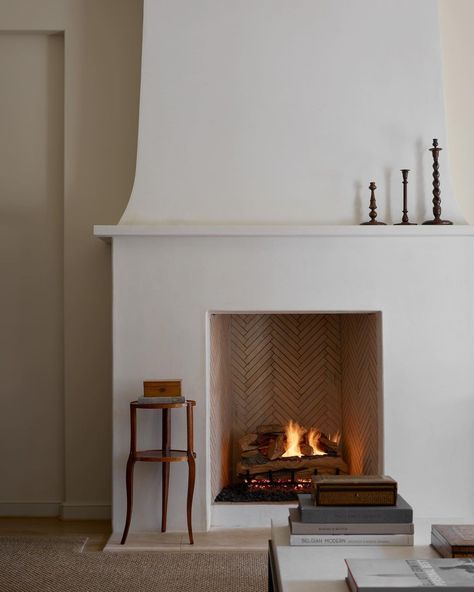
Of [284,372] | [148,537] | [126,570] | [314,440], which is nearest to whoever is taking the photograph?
[126,570]

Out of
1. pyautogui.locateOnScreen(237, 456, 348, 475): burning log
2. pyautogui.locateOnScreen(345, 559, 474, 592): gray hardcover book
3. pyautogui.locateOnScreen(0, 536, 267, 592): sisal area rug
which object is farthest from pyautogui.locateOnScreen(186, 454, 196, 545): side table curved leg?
pyautogui.locateOnScreen(345, 559, 474, 592): gray hardcover book

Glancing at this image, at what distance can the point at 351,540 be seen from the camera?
8.05 ft

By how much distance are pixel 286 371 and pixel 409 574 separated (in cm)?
277

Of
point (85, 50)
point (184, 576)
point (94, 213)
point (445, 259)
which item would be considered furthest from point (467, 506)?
point (85, 50)

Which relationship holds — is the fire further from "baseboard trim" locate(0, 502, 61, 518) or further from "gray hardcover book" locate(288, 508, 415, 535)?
"gray hardcover book" locate(288, 508, 415, 535)

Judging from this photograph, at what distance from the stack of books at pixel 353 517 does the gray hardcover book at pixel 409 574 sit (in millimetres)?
296

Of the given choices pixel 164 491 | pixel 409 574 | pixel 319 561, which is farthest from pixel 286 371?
pixel 409 574

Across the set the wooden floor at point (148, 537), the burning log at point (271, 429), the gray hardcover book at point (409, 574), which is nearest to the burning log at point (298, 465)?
the burning log at point (271, 429)

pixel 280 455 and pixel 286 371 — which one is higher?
pixel 286 371

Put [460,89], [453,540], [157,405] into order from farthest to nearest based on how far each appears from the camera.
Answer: [460,89] < [157,405] < [453,540]

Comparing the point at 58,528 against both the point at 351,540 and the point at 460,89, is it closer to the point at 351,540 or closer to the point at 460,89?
the point at 351,540

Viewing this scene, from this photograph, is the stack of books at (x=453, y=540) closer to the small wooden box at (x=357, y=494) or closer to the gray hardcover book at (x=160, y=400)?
the small wooden box at (x=357, y=494)

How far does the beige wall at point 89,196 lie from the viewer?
4531 mm

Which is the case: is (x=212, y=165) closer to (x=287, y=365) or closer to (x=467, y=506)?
(x=287, y=365)
